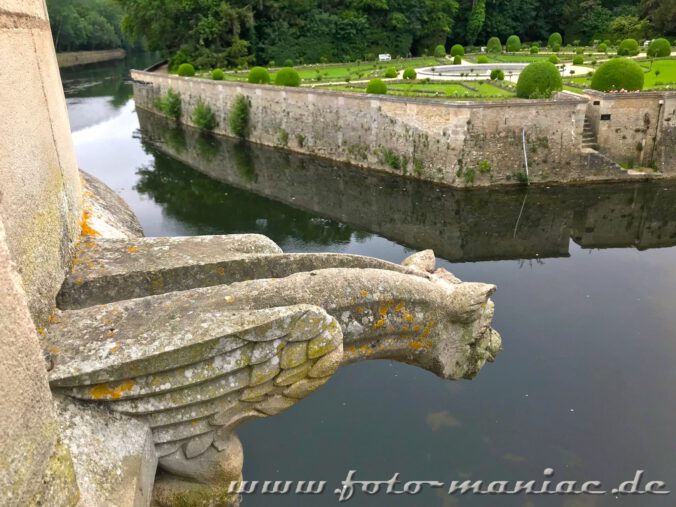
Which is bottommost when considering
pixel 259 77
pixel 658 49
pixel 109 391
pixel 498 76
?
pixel 498 76

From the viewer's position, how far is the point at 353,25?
42938mm

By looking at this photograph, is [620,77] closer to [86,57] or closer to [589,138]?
[589,138]

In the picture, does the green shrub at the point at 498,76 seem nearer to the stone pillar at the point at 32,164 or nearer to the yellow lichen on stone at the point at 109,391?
the stone pillar at the point at 32,164

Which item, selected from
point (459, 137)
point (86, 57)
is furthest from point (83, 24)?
point (459, 137)

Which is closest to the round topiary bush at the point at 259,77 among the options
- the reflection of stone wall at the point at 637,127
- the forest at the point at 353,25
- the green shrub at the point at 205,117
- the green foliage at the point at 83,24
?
the green shrub at the point at 205,117

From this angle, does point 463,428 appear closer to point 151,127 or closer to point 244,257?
point 244,257

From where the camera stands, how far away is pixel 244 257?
3824 millimetres

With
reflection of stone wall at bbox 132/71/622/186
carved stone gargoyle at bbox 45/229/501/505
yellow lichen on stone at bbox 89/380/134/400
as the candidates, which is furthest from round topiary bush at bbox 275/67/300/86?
yellow lichen on stone at bbox 89/380/134/400

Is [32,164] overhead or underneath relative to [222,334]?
overhead

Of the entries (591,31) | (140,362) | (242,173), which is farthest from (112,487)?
(591,31)

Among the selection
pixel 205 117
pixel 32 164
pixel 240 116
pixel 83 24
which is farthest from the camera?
pixel 83 24

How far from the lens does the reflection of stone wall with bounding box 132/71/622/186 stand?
62.3 ft
